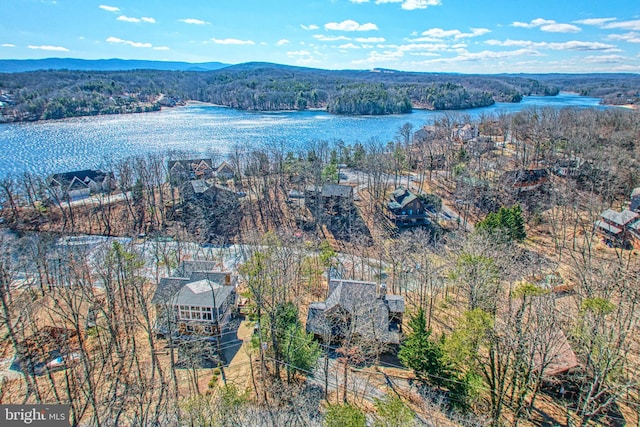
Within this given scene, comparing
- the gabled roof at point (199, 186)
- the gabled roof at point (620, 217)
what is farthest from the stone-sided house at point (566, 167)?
the gabled roof at point (199, 186)

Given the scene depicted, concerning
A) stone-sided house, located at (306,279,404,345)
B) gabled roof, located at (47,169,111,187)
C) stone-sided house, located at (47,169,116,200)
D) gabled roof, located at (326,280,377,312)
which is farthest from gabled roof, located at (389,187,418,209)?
gabled roof, located at (47,169,111,187)

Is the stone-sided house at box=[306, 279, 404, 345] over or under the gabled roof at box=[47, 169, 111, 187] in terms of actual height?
under

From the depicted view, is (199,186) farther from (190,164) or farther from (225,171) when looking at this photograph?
(190,164)

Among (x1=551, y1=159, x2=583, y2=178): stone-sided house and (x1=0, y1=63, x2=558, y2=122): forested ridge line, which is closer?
(x1=551, y1=159, x2=583, y2=178): stone-sided house

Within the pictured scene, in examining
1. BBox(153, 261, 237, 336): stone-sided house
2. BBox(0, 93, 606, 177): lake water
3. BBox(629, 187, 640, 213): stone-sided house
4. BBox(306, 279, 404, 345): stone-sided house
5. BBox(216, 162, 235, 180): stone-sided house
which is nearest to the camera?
BBox(306, 279, 404, 345): stone-sided house

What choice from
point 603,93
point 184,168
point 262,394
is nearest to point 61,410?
point 262,394

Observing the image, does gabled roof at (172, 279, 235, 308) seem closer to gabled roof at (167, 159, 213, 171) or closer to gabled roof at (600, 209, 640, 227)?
gabled roof at (167, 159, 213, 171)

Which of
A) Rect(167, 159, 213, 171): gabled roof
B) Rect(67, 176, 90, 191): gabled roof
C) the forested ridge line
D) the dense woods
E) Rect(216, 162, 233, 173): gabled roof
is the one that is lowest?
the dense woods

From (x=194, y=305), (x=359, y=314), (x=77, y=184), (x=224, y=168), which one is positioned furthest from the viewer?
(x=224, y=168)

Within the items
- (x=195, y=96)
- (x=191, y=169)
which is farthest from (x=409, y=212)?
(x=195, y=96)
